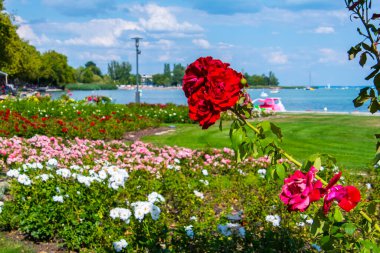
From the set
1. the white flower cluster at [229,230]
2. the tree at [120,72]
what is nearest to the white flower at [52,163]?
the white flower cluster at [229,230]

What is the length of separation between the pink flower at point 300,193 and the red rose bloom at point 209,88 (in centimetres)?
40

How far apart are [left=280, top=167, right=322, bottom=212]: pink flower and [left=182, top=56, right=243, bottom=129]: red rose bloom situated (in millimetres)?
402

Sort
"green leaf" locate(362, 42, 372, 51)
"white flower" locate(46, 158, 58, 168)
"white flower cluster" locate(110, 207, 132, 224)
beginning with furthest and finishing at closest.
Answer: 1. "white flower" locate(46, 158, 58, 168)
2. "white flower cluster" locate(110, 207, 132, 224)
3. "green leaf" locate(362, 42, 372, 51)

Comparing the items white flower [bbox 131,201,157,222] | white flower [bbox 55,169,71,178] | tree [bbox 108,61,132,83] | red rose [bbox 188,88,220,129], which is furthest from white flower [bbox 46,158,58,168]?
tree [bbox 108,61,132,83]

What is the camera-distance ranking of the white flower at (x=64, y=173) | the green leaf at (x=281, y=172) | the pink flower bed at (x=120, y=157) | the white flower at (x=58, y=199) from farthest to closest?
the pink flower bed at (x=120, y=157) → the white flower at (x=64, y=173) → the white flower at (x=58, y=199) → the green leaf at (x=281, y=172)

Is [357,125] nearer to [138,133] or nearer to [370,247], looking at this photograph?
[138,133]

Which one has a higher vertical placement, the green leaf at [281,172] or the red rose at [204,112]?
the red rose at [204,112]

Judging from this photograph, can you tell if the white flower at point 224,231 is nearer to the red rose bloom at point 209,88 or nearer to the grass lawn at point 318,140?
the red rose bloom at point 209,88

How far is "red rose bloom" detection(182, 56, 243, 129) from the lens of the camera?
6.73ft

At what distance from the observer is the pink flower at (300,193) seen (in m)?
1.92

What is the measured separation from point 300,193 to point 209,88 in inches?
21.9

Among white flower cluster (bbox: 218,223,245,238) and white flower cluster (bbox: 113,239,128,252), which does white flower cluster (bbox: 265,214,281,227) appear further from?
white flower cluster (bbox: 113,239,128,252)

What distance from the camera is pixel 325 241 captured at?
7.38 feet

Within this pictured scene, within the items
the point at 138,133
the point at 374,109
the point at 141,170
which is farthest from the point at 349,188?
the point at 138,133
